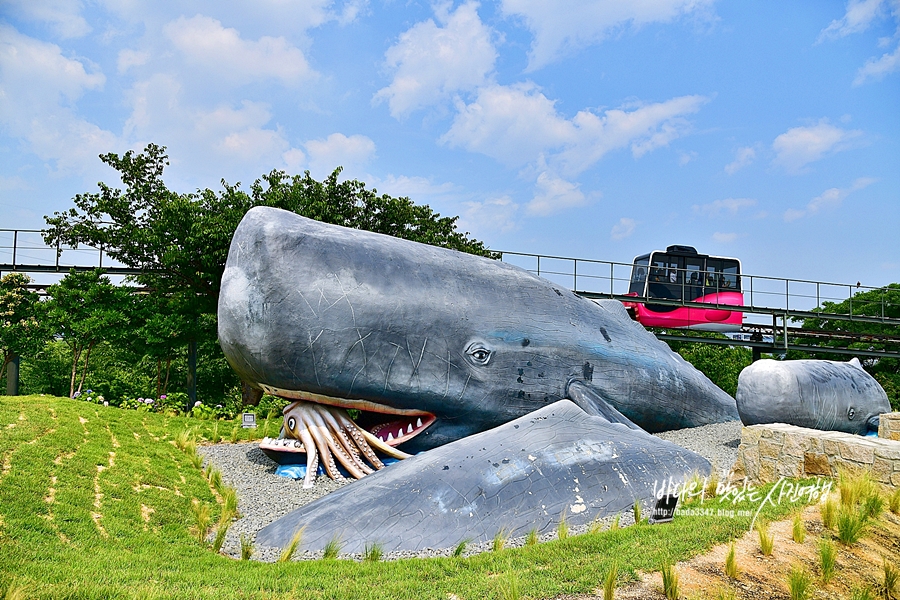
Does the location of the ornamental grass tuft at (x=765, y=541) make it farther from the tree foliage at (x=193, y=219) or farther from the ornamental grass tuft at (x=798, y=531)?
the tree foliage at (x=193, y=219)

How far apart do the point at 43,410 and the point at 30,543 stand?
587cm

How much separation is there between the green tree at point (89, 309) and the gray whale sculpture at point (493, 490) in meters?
13.7

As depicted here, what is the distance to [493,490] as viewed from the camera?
243 inches

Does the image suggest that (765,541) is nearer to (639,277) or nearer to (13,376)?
(639,277)

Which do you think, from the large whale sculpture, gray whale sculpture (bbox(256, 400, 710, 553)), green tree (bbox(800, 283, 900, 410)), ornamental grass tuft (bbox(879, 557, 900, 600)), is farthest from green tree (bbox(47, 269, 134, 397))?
green tree (bbox(800, 283, 900, 410))

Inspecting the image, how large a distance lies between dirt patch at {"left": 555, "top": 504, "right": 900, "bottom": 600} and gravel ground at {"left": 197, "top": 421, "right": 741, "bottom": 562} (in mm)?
1384

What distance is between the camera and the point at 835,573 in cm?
465

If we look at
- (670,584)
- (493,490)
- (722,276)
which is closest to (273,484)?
(493,490)

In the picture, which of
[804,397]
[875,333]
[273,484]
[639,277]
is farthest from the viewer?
[875,333]

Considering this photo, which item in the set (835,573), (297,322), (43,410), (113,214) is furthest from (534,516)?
(113,214)

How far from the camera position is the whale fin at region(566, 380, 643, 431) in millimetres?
9062

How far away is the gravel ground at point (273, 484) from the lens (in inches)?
224

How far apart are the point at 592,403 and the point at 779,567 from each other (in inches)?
178

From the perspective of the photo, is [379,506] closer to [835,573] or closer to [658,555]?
[658,555]
